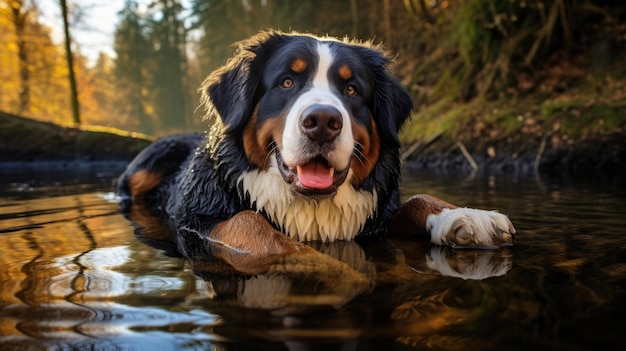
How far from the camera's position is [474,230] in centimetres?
314

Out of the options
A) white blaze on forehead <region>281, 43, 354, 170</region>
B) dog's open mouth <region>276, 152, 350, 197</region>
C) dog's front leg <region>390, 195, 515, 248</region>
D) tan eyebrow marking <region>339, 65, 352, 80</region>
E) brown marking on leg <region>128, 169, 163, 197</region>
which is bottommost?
dog's front leg <region>390, 195, 515, 248</region>

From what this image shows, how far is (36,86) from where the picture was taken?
90.8 ft

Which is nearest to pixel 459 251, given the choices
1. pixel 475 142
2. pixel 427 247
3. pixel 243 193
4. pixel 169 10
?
pixel 427 247

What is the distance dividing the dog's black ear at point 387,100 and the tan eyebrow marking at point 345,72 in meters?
0.41

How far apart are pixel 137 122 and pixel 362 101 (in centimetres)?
4765

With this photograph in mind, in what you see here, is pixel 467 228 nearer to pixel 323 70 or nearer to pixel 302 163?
pixel 302 163

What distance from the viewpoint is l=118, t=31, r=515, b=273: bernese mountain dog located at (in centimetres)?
313

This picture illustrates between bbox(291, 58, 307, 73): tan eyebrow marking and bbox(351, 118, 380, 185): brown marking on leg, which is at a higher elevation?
bbox(291, 58, 307, 73): tan eyebrow marking

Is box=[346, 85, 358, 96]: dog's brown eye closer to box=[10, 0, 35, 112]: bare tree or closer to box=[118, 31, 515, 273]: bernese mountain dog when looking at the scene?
box=[118, 31, 515, 273]: bernese mountain dog

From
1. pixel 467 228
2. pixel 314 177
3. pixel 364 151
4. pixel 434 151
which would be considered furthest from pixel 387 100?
pixel 434 151

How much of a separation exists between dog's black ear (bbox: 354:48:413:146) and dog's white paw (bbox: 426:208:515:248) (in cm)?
85

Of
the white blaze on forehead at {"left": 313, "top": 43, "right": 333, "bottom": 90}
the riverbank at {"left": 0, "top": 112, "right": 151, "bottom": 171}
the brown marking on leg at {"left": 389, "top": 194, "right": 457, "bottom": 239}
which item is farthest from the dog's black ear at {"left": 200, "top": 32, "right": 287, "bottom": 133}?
the riverbank at {"left": 0, "top": 112, "right": 151, "bottom": 171}

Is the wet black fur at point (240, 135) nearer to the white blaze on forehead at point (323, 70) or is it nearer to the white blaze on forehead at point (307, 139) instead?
the white blaze on forehead at point (323, 70)

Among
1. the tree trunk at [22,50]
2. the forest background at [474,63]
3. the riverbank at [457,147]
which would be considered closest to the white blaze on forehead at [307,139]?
the forest background at [474,63]
